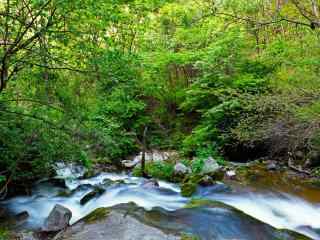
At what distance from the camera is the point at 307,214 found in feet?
21.0

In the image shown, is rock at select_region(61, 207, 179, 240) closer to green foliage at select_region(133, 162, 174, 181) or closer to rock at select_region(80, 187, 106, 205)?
rock at select_region(80, 187, 106, 205)

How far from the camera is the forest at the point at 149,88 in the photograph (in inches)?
176

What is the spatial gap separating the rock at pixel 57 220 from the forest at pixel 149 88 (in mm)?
877

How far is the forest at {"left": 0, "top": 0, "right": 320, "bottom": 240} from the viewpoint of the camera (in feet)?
14.7

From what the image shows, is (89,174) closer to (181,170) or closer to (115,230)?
(181,170)

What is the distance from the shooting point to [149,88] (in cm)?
618

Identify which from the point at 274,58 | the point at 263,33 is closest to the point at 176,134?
the point at 274,58

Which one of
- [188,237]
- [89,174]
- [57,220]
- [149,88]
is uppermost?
[149,88]

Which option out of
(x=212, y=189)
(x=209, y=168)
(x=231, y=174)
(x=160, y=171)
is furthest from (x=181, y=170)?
(x=212, y=189)

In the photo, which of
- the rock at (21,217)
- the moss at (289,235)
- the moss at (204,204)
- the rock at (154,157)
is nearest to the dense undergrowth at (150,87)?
the rock at (154,157)

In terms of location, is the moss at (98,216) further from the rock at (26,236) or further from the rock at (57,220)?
the rock at (26,236)

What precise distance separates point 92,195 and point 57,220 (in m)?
1.97

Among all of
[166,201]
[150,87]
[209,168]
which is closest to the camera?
[150,87]

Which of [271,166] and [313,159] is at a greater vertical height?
[313,159]
